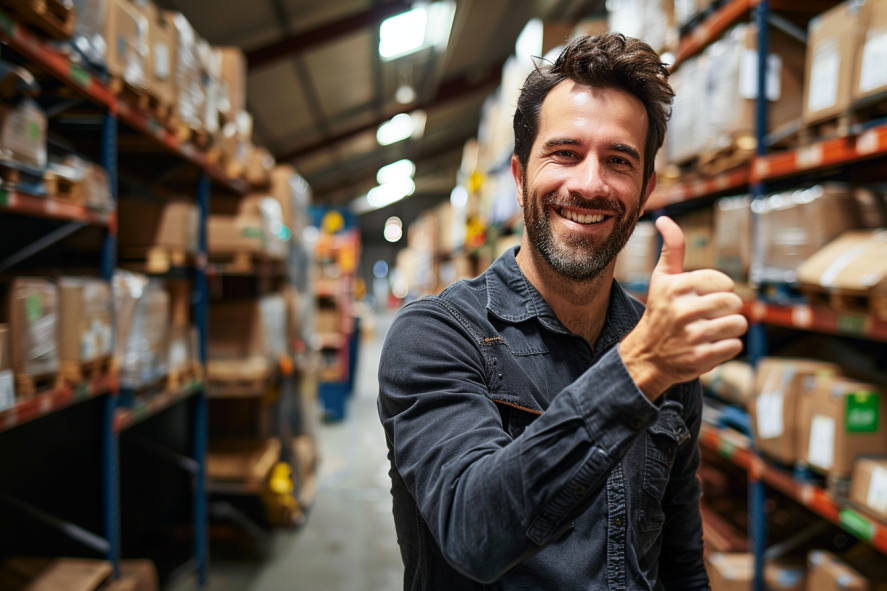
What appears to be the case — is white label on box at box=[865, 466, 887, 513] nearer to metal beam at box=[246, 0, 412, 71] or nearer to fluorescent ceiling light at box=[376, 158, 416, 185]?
metal beam at box=[246, 0, 412, 71]

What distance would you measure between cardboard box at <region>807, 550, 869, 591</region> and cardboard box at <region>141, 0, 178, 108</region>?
3581 millimetres

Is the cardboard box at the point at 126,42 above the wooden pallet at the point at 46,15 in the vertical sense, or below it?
above

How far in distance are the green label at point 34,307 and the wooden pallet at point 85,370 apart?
0.27 meters

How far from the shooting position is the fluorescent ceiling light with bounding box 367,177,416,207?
81.8 feet

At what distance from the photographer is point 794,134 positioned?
8.54 feet

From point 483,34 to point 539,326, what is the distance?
35.2ft

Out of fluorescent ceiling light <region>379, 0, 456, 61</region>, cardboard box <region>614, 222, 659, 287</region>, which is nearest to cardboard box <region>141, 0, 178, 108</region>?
cardboard box <region>614, 222, 659, 287</region>

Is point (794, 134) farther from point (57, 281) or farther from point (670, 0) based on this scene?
point (57, 281)

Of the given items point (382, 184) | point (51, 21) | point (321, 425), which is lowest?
point (321, 425)

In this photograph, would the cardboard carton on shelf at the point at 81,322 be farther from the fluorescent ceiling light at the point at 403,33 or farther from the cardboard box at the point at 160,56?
the fluorescent ceiling light at the point at 403,33

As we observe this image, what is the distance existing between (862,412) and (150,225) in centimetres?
349

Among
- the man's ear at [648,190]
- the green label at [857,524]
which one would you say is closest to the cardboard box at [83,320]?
the man's ear at [648,190]

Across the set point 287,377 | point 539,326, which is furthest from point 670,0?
point 287,377

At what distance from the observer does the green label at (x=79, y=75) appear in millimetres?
2242
